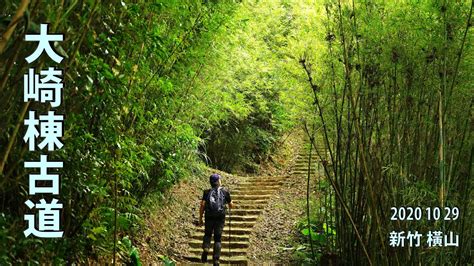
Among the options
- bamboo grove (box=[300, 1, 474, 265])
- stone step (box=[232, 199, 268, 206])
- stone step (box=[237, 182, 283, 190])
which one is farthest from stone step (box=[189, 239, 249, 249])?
bamboo grove (box=[300, 1, 474, 265])

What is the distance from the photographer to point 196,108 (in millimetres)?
5961

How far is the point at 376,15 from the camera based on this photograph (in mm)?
3830

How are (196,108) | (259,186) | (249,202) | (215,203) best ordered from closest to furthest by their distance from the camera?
(215,203), (196,108), (249,202), (259,186)

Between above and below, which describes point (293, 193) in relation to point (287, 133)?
below

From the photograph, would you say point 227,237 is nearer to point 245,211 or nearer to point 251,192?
point 245,211

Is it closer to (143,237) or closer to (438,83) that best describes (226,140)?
(143,237)

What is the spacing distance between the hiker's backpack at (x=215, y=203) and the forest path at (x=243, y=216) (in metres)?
0.39

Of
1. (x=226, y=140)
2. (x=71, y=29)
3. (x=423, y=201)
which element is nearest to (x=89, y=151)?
(x=71, y=29)

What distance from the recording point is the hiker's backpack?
4969 mm

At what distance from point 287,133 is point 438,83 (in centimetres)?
997

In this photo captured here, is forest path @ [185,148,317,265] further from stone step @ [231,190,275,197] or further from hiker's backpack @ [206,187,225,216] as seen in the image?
hiker's backpack @ [206,187,225,216]

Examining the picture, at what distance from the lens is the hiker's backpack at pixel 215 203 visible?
16.3ft

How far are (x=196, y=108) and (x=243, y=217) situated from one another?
208cm

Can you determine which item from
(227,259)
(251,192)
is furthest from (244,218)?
(227,259)
